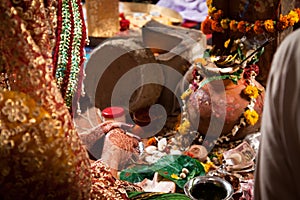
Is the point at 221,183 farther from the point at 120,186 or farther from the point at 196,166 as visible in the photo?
the point at 120,186

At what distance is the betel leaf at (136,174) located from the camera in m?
2.37

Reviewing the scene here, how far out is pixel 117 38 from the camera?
351 cm

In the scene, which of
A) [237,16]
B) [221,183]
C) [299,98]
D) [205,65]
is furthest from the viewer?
[237,16]

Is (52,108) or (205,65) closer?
(52,108)

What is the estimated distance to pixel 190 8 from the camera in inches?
209

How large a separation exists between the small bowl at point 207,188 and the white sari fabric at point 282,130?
117 centimetres

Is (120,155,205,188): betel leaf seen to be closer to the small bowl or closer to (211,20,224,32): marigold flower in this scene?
the small bowl

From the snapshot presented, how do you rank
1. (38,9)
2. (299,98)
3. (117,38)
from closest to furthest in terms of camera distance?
(299,98)
(38,9)
(117,38)

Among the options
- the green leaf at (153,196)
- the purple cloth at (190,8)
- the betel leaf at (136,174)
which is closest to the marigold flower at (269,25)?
the betel leaf at (136,174)

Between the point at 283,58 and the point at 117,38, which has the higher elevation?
the point at 283,58

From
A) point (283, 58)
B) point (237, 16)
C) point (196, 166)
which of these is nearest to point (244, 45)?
point (237, 16)

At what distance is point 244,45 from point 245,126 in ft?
1.52

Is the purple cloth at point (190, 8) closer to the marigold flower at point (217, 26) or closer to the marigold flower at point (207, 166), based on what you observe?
the marigold flower at point (217, 26)

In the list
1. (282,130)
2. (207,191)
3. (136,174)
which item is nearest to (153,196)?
(207,191)
